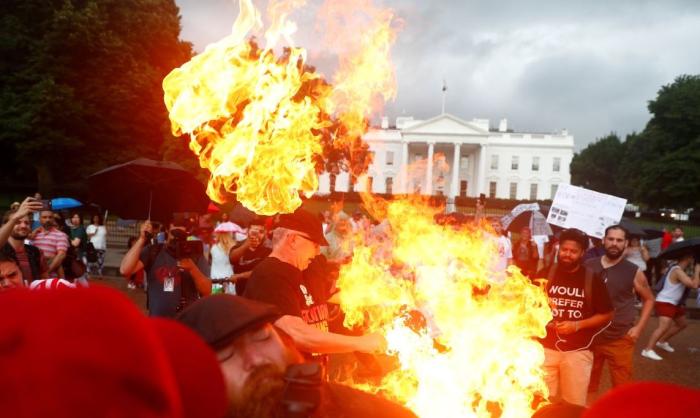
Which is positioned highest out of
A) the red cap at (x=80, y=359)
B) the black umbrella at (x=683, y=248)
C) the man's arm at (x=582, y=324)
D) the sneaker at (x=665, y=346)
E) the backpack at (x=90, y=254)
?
the red cap at (x=80, y=359)

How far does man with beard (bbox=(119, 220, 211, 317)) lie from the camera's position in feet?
17.3

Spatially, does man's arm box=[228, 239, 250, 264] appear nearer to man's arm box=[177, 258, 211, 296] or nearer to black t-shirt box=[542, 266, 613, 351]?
man's arm box=[177, 258, 211, 296]

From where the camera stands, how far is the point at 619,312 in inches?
212

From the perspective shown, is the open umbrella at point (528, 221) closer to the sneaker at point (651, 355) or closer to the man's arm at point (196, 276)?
the sneaker at point (651, 355)

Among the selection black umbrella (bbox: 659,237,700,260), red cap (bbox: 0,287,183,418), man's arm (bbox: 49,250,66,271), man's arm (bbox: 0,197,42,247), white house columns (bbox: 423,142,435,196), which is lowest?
man's arm (bbox: 49,250,66,271)

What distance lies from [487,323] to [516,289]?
698 mm

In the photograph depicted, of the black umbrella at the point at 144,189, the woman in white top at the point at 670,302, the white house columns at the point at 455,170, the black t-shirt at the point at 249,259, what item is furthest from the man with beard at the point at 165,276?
the white house columns at the point at 455,170

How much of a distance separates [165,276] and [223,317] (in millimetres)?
4236

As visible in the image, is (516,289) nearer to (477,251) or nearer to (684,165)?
(477,251)

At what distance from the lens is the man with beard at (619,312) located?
525 cm

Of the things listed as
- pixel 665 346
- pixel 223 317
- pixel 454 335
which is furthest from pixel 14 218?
pixel 665 346

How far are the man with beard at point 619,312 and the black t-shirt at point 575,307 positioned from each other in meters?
0.37

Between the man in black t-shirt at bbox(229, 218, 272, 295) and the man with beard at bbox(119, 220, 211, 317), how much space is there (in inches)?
52.4

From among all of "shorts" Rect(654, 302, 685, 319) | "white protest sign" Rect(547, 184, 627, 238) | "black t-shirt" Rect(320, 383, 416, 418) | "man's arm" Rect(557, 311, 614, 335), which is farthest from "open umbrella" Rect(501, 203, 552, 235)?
"black t-shirt" Rect(320, 383, 416, 418)
